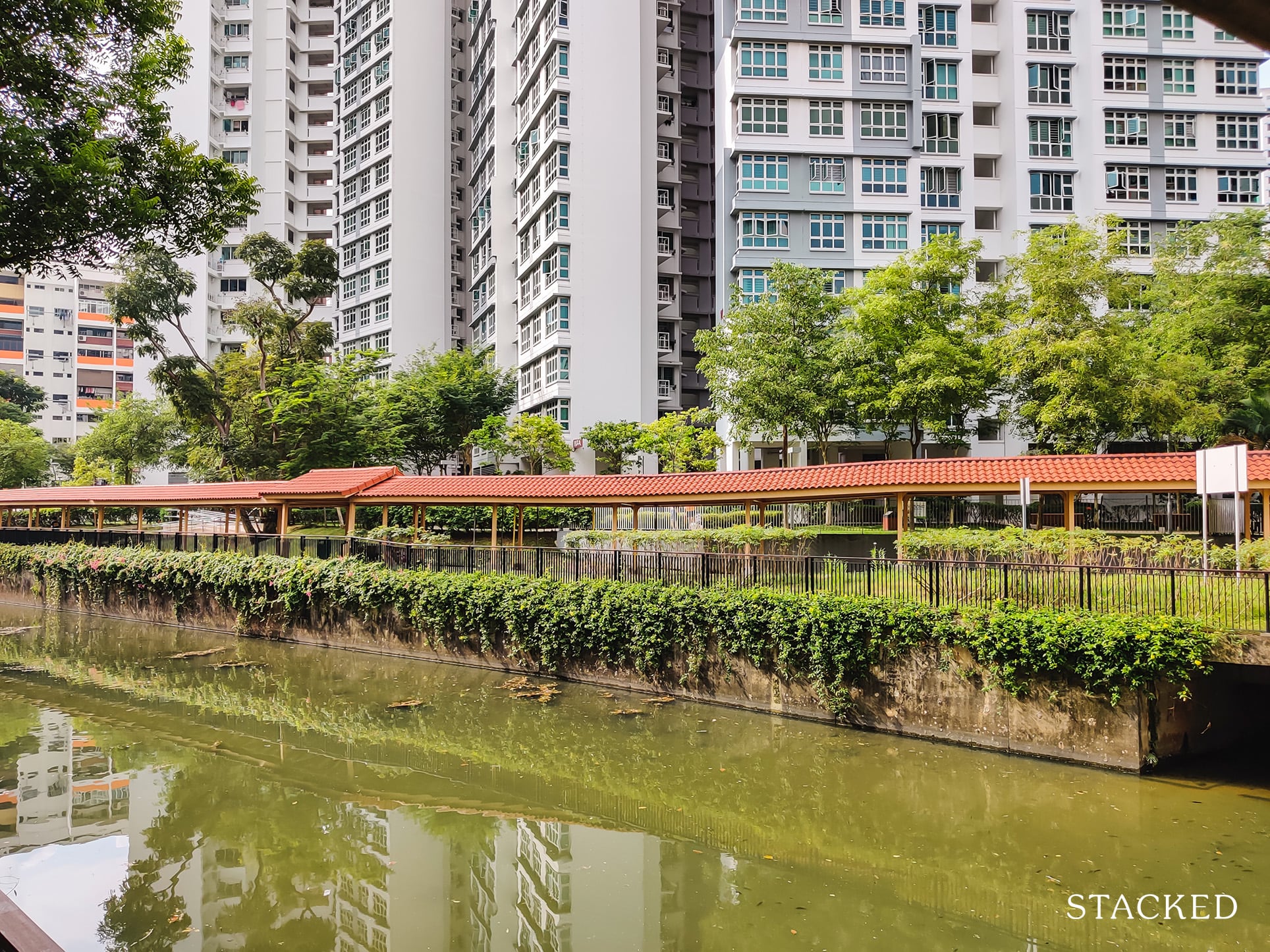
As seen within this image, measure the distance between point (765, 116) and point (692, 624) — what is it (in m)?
27.4

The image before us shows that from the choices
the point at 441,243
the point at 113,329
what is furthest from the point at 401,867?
the point at 113,329

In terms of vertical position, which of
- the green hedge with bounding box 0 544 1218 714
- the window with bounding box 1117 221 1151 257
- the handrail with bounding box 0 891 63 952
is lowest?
the green hedge with bounding box 0 544 1218 714

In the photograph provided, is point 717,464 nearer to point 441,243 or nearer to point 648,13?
point 648,13

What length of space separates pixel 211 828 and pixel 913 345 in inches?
959

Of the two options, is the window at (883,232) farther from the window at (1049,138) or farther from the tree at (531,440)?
the tree at (531,440)

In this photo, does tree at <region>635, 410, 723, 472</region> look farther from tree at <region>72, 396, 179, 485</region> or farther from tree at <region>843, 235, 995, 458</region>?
tree at <region>72, 396, 179, 485</region>

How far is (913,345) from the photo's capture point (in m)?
27.8

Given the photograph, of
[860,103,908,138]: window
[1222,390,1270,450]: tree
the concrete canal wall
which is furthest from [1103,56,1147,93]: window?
the concrete canal wall

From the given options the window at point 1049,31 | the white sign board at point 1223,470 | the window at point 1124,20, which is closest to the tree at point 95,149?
the white sign board at point 1223,470

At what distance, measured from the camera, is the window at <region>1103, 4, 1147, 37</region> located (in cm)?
3594

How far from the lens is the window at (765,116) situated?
35344 mm

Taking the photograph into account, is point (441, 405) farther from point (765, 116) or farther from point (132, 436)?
point (132, 436)

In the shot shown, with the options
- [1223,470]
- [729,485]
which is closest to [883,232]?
[729,485]

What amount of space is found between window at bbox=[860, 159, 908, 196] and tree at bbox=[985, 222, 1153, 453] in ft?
36.3
